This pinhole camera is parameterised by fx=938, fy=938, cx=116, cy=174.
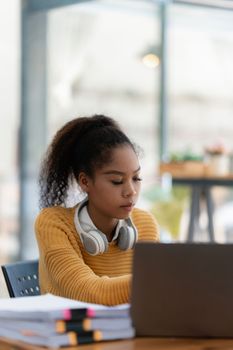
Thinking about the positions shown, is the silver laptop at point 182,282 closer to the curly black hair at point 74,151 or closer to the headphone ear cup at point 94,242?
the headphone ear cup at point 94,242

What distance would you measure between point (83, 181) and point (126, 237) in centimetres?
20

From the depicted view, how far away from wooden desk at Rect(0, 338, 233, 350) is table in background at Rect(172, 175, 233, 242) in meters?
4.56

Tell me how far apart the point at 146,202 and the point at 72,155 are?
4215mm

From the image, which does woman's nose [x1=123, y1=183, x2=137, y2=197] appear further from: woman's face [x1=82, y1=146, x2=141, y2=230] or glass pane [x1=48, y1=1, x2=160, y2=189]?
glass pane [x1=48, y1=1, x2=160, y2=189]

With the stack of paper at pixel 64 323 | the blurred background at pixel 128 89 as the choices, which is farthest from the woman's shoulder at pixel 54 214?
the blurred background at pixel 128 89

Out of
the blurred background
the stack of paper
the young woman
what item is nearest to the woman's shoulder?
the young woman

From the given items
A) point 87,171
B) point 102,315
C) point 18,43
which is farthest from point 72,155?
point 18,43

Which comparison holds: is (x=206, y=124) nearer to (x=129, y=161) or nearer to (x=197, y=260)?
(x=129, y=161)

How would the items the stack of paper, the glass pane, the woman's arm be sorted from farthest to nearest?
1. the glass pane
2. the woman's arm
3. the stack of paper

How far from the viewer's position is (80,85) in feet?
21.4

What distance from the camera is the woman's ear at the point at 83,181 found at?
2.54 meters

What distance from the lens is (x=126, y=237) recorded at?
2484 millimetres

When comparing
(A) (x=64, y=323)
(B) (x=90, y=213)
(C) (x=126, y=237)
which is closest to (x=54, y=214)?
(B) (x=90, y=213)

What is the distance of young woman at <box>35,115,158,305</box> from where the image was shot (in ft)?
7.68
